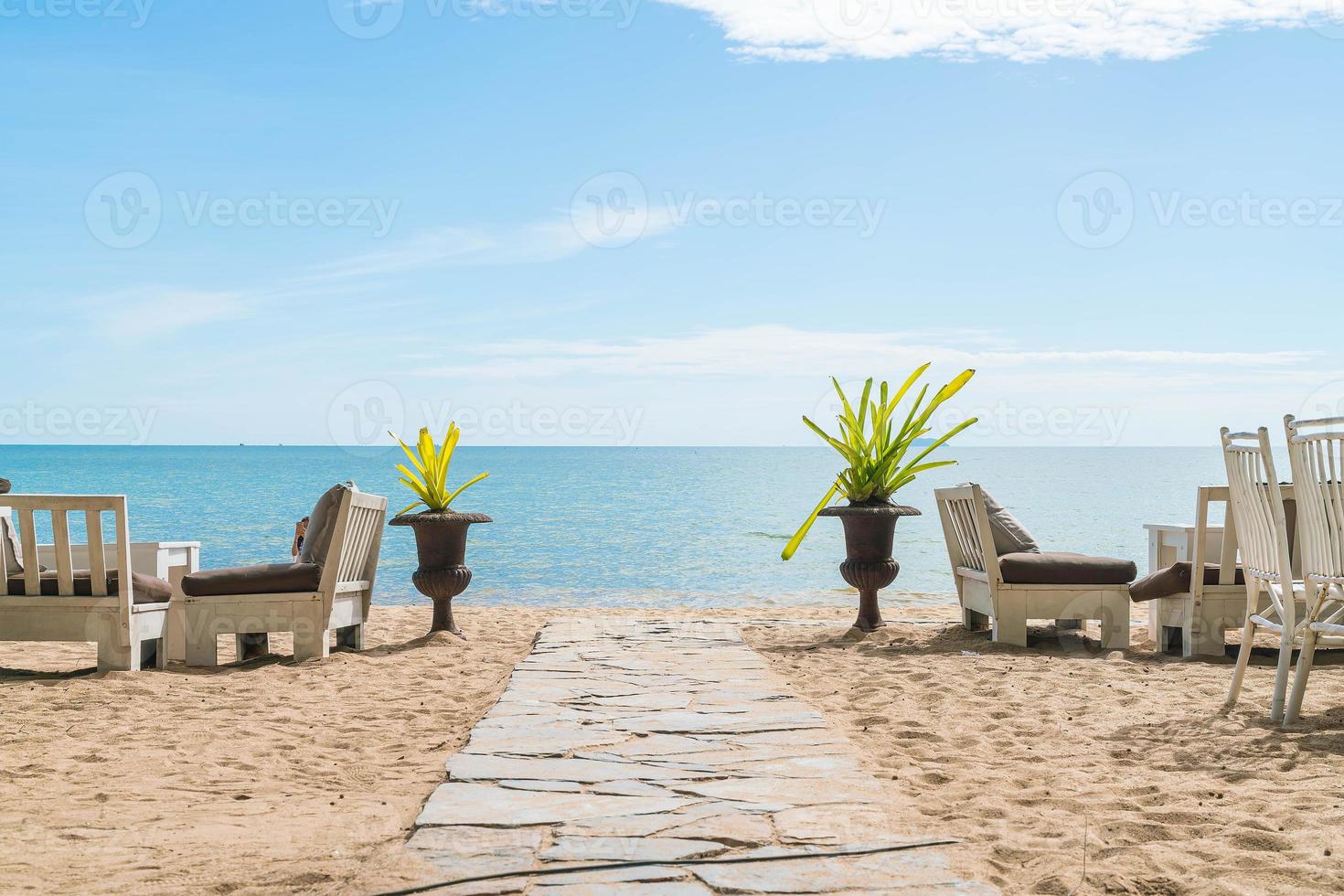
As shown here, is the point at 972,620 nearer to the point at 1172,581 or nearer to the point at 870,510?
the point at 870,510

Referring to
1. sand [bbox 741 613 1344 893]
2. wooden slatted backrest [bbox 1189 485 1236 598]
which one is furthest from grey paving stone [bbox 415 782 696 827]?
wooden slatted backrest [bbox 1189 485 1236 598]

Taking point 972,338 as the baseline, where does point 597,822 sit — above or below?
below

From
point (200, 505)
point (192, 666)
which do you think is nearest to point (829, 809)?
point (192, 666)

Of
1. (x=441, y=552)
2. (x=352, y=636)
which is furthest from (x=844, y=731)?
(x=441, y=552)

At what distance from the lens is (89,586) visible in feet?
17.2

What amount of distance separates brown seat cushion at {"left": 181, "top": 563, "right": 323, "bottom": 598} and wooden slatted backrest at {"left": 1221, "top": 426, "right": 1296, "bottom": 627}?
4.43 metres

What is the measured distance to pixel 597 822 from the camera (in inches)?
101

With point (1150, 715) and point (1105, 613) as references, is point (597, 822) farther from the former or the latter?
point (1105, 613)

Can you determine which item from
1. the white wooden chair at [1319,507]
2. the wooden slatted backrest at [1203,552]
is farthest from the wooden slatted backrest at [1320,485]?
the wooden slatted backrest at [1203,552]

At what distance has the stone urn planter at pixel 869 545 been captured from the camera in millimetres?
6715

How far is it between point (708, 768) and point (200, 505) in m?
41.1

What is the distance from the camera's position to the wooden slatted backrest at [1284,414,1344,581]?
3.43 meters

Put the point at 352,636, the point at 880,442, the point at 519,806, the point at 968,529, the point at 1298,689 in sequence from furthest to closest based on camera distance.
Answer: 1. the point at 880,442
2. the point at 968,529
3. the point at 352,636
4. the point at 1298,689
5. the point at 519,806

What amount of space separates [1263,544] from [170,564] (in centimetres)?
543
